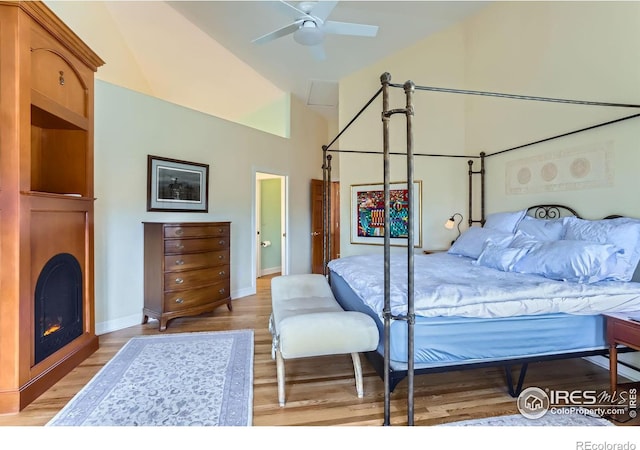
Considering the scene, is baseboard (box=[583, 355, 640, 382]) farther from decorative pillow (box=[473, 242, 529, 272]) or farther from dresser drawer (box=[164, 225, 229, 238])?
dresser drawer (box=[164, 225, 229, 238])

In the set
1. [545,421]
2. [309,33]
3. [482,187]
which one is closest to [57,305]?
[309,33]

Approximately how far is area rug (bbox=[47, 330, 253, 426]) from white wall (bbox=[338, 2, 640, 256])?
3133mm

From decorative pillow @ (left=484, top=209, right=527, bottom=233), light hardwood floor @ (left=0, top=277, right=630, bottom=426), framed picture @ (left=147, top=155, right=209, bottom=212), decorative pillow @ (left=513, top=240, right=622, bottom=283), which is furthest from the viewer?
framed picture @ (left=147, top=155, right=209, bottom=212)

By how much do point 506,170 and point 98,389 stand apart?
4397 millimetres

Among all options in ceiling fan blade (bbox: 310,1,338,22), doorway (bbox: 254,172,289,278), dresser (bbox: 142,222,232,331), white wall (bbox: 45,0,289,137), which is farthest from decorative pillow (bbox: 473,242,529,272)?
doorway (bbox: 254,172,289,278)

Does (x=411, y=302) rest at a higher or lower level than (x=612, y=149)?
lower

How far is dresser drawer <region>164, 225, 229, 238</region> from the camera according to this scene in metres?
3.42

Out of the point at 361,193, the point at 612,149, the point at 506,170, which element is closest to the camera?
the point at 612,149

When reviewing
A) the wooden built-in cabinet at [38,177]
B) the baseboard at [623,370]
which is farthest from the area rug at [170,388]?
the baseboard at [623,370]

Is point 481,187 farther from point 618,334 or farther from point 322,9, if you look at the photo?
point 322,9

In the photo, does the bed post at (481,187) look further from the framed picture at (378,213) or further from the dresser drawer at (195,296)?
the dresser drawer at (195,296)

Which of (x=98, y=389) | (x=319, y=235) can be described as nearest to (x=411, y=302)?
(x=98, y=389)

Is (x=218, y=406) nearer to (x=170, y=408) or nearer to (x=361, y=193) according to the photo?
(x=170, y=408)

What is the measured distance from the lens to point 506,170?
11.9 ft
